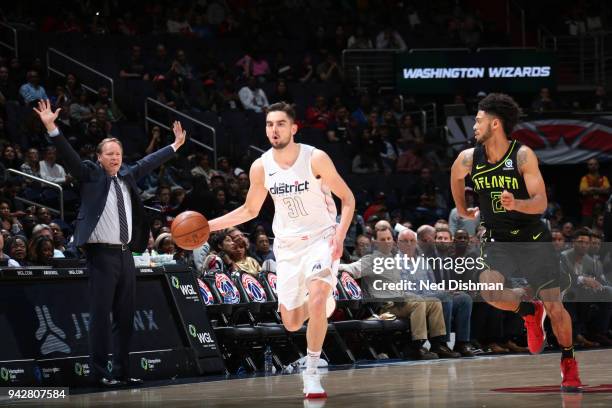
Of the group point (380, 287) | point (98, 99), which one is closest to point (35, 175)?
point (98, 99)

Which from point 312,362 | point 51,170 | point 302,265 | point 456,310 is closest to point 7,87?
point 51,170

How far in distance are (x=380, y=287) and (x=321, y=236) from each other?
5546 mm

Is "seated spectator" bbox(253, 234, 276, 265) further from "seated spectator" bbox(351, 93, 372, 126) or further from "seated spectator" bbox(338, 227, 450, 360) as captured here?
"seated spectator" bbox(351, 93, 372, 126)

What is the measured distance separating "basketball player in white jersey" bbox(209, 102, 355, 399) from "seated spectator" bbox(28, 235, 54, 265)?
353cm

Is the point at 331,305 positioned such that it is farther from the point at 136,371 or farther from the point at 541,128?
the point at 541,128

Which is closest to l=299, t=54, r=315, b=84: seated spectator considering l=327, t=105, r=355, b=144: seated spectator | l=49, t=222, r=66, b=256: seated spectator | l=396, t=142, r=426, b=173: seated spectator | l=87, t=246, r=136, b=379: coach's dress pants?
l=327, t=105, r=355, b=144: seated spectator

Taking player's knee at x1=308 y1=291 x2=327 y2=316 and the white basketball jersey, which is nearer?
player's knee at x1=308 y1=291 x2=327 y2=316

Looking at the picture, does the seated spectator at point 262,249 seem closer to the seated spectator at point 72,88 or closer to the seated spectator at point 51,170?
the seated spectator at point 51,170

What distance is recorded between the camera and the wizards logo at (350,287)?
14062 millimetres

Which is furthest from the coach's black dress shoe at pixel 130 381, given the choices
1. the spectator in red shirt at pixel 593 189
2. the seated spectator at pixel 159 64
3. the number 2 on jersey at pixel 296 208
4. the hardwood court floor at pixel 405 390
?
the spectator in red shirt at pixel 593 189

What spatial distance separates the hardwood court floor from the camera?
25.7ft

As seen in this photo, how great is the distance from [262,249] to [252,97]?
6921mm

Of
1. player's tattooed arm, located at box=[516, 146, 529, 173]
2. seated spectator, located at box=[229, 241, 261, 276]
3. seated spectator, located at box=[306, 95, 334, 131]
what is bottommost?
seated spectator, located at box=[229, 241, 261, 276]

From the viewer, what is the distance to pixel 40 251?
466 inches
